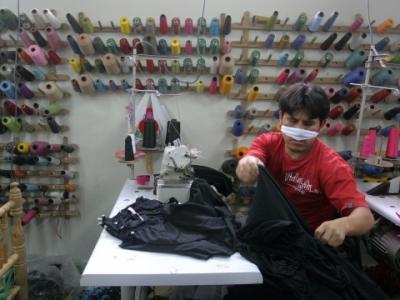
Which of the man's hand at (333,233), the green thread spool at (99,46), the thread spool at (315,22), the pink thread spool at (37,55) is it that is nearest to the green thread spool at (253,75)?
the thread spool at (315,22)

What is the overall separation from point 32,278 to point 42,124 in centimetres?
103

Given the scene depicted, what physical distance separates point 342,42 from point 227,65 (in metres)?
0.82

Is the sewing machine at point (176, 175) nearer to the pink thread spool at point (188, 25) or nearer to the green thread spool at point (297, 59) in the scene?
the pink thread spool at point (188, 25)

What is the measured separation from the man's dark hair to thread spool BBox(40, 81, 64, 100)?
150 centimetres

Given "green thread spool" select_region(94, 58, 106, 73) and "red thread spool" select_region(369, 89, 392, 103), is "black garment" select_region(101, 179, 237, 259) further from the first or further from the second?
"red thread spool" select_region(369, 89, 392, 103)

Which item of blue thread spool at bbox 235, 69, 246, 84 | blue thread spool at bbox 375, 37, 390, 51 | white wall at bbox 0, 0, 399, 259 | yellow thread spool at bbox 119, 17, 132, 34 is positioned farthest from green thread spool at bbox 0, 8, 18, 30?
blue thread spool at bbox 375, 37, 390, 51

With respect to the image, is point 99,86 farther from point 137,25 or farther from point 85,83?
point 137,25

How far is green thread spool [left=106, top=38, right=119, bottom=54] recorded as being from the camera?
2.04m

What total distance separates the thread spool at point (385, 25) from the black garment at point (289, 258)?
1.62m

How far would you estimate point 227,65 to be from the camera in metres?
2.03

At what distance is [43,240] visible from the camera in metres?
2.41

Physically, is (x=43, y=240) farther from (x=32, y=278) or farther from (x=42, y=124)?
(x=42, y=124)

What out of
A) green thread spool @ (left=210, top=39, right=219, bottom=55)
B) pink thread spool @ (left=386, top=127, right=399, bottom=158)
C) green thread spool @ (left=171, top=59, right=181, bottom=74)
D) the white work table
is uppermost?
green thread spool @ (left=210, top=39, right=219, bottom=55)

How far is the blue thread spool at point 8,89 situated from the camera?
2018mm
